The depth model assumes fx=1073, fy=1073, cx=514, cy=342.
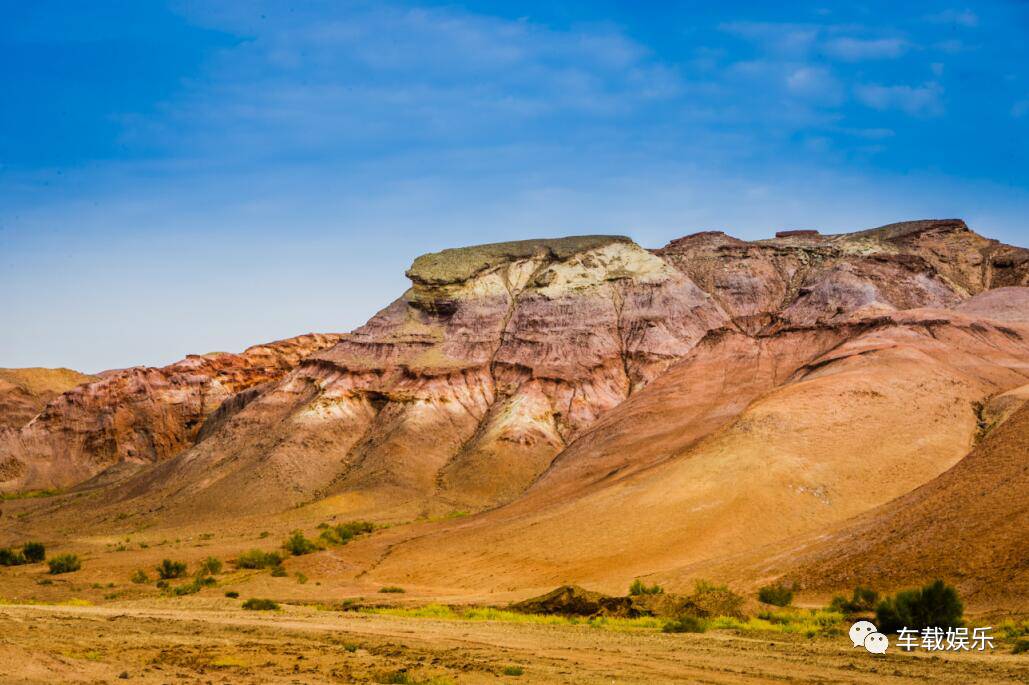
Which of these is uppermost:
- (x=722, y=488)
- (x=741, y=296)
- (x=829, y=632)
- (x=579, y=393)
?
(x=741, y=296)

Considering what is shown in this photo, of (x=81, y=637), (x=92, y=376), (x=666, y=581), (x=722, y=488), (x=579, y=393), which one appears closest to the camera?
(x=81, y=637)

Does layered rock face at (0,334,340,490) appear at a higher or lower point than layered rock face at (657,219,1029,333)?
lower

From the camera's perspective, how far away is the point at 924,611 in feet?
81.6

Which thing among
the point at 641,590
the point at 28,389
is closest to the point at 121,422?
the point at 28,389

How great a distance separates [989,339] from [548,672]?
2324 inches

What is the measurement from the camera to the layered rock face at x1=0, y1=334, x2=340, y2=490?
380 ft

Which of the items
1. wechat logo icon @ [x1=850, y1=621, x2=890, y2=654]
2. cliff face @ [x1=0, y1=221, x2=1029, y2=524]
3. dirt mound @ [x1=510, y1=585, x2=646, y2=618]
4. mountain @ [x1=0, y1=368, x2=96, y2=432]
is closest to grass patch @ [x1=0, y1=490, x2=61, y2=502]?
cliff face @ [x1=0, y1=221, x2=1029, y2=524]

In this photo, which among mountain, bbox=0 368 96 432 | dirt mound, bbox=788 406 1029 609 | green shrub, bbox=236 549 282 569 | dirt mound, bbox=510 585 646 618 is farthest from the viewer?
mountain, bbox=0 368 96 432

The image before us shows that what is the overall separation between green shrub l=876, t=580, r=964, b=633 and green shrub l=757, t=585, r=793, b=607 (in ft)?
19.2

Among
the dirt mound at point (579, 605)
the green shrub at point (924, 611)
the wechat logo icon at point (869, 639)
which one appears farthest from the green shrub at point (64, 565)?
the wechat logo icon at point (869, 639)

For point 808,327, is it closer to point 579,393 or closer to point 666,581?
point 579,393

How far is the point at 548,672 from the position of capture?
1817 cm

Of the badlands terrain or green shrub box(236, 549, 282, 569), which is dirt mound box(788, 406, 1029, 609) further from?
green shrub box(236, 549, 282, 569)

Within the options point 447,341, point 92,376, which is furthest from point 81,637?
point 92,376
